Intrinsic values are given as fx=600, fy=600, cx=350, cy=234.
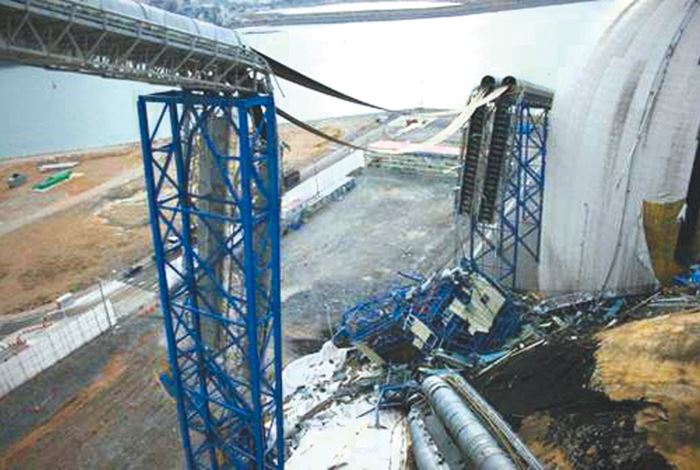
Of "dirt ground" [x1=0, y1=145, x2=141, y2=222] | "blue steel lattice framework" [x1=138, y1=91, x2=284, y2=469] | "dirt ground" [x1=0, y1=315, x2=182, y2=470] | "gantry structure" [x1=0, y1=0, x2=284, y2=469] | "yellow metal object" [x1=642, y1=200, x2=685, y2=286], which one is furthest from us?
"dirt ground" [x1=0, y1=145, x2=141, y2=222]

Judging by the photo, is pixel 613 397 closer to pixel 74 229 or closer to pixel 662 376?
pixel 662 376

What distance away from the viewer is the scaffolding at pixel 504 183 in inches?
754

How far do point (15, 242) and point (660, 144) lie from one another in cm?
2975

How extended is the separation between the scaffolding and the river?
2074cm

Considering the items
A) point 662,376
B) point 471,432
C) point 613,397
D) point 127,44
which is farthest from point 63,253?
point 662,376

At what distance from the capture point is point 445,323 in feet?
58.4

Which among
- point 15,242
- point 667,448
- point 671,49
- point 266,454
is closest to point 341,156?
point 15,242

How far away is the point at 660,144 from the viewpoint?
1644cm

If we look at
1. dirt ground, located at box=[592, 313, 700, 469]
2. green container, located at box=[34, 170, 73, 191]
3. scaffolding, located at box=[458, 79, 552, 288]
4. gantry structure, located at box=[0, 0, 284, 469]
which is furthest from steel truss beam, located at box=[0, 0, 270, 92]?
green container, located at box=[34, 170, 73, 191]

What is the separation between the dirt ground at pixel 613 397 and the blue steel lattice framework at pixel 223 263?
540cm

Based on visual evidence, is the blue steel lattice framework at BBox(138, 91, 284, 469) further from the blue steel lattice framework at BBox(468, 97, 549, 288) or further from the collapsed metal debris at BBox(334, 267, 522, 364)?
the blue steel lattice framework at BBox(468, 97, 549, 288)

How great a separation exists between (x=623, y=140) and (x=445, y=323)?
24.0 ft

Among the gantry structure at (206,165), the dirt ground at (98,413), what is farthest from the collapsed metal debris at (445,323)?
the dirt ground at (98,413)

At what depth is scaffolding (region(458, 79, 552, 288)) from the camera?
19.1 m
